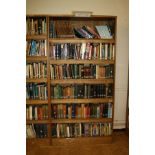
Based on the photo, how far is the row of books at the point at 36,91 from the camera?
3.33 meters

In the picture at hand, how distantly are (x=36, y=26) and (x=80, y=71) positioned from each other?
3.13ft

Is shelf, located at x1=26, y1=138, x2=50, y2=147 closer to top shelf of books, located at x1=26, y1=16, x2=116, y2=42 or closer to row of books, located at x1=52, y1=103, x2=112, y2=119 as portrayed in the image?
row of books, located at x1=52, y1=103, x2=112, y2=119

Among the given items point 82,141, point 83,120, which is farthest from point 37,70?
point 82,141

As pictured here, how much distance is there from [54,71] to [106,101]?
957mm

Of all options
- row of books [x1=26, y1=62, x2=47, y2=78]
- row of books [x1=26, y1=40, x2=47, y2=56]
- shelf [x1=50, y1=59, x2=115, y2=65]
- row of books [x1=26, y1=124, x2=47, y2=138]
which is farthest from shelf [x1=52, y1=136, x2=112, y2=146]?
row of books [x1=26, y1=40, x2=47, y2=56]

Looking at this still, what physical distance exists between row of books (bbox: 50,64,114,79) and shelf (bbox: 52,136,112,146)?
0.99m

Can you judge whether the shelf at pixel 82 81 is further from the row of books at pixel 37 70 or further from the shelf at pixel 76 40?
the shelf at pixel 76 40

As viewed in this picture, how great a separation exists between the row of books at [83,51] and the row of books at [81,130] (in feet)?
3.58

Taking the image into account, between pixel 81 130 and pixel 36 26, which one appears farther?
pixel 81 130

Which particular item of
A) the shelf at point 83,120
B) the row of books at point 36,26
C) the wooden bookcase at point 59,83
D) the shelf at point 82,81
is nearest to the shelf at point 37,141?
the wooden bookcase at point 59,83

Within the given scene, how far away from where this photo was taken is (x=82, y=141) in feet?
11.4

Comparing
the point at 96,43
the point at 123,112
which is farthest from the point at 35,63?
the point at 123,112

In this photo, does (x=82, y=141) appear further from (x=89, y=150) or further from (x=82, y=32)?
(x=82, y=32)
